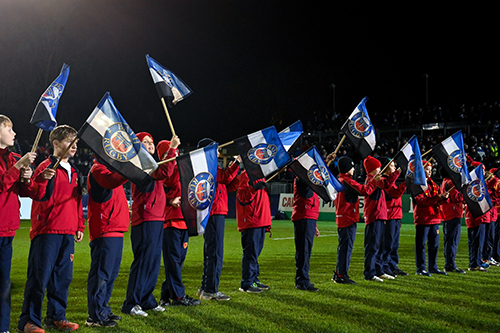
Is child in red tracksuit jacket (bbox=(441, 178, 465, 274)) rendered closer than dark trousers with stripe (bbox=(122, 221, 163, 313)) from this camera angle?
No

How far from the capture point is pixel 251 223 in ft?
24.7

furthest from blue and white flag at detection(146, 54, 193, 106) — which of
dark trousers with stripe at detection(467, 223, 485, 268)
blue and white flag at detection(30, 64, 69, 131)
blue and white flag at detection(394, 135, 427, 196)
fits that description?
dark trousers with stripe at detection(467, 223, 485, 268)

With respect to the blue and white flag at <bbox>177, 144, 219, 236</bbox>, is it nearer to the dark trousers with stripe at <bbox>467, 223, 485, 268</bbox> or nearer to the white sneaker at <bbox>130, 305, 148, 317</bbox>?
the white sneaker at <bbox>130, 305, 148, 317</bbox>

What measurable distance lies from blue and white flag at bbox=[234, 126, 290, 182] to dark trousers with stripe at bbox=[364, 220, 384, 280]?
261 cm

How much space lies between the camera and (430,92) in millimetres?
44156

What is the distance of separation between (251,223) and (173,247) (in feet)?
5.33

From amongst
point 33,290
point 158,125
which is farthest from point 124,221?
point 158,125

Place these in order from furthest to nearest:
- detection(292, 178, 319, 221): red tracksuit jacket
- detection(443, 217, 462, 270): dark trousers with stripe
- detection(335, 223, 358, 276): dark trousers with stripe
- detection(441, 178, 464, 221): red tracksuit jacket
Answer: detection(441, 178, 464, 221): red tracksuit jacket < detection(443, 217, 462, 270): dark trousers with stripe < detection(335, 223, 358, 276): dark trousers with stripe < detection(292, 178, 319, 221): red tracksuit jacket

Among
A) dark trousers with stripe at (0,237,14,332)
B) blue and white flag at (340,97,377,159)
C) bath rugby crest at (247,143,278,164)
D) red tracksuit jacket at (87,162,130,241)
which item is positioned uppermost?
blue and white flag at (340,97,377,159)

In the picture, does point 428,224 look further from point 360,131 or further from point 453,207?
point 360,131

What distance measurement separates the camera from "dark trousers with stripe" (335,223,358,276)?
27.1 ft

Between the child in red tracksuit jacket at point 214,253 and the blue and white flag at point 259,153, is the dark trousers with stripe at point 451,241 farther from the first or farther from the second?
the child in red tracksuit jacket at point 214,253

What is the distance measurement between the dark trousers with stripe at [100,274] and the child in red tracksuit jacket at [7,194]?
831 mm

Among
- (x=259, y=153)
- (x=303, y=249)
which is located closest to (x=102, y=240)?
(x=259, y=153)
